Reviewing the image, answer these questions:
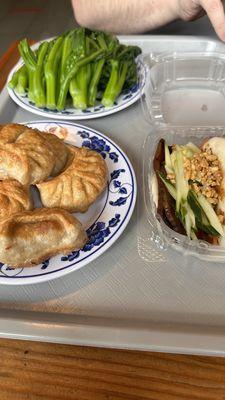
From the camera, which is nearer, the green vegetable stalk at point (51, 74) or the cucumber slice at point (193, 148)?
the cucumber slice at point (193, 148)

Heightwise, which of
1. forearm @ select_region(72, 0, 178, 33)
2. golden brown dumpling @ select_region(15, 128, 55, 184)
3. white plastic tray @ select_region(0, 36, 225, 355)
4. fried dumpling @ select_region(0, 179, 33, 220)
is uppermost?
forearm @ select_region(72, 0, 178, 33)

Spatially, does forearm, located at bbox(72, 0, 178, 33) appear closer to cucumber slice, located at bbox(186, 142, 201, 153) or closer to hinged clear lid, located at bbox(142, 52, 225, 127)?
hinged clear lid, located at bbox(142, 52, 225, 127)

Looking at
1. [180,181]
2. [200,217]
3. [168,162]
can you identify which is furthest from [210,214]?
[168,162]

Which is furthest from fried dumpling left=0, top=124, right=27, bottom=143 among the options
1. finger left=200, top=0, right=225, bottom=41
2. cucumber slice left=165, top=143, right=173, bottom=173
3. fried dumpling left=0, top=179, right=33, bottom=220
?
finger left=200, top=0, right=225, bottom=41

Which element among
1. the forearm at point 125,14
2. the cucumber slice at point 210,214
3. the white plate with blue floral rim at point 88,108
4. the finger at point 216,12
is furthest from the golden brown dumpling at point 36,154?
the forearm at point 125,14

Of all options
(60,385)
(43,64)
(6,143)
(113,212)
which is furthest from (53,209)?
(43,64)

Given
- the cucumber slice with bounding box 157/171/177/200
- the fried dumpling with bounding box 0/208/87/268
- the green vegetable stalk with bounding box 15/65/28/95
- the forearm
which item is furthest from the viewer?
the forearm

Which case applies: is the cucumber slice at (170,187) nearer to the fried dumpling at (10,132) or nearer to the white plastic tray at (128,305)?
the white plastic tray at (128,305)

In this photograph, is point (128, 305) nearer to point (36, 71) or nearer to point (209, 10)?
point (36, 71)
